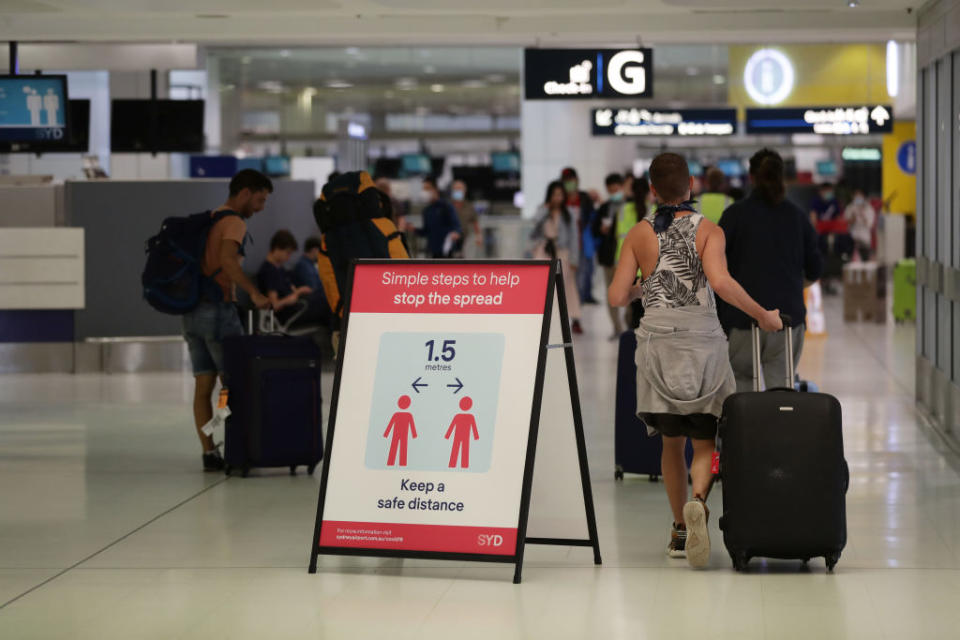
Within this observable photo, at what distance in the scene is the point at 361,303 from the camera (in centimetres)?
529

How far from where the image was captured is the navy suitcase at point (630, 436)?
6879 millimetres

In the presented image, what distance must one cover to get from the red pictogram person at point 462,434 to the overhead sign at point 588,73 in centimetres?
800

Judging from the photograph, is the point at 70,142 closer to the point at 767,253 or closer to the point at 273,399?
the point at 273,399

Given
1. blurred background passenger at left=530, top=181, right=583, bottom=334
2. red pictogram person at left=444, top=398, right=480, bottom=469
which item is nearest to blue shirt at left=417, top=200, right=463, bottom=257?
blurred background passenger at left=530, top=181, right=583, bottom=334

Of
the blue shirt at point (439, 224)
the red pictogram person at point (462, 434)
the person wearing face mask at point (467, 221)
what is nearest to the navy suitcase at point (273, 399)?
the red pictogram person at point (462, 434)

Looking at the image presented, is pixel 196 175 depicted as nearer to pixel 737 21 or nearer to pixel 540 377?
pixel 737 21

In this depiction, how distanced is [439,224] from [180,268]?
8.60 meters

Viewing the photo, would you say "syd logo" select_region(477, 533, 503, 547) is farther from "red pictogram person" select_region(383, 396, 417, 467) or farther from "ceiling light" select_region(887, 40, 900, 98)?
"ceiling light" select_region(887, 40, 900, 98)

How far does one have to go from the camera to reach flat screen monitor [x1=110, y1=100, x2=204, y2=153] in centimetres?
1638

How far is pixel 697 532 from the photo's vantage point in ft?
16.6

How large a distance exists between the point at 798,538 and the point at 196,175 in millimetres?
15733

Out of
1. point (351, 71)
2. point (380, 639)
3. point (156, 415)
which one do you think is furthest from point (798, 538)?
point (351, 71)

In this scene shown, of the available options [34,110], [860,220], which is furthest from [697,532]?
[860,220]

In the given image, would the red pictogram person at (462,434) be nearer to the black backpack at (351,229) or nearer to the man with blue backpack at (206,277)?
the black backpack at (351,229)
